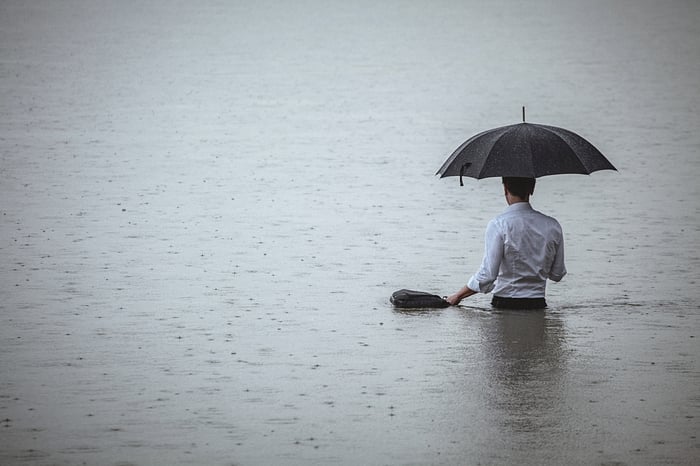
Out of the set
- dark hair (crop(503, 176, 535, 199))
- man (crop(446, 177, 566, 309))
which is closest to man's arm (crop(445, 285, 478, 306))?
man (crop(446, 177, 566, 309))

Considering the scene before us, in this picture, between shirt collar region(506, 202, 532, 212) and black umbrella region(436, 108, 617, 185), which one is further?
shirt collar region(506, 202, 532, 212)

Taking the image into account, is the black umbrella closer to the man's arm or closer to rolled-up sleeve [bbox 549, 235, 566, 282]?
rolled-up sleeve [bbox 549, 235, 566, 282]

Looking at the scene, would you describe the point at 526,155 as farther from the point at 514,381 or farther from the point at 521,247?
the point at 514,381

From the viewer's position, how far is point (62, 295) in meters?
8.33

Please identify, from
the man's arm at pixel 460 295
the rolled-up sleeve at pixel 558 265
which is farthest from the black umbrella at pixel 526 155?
the man's arm at pixel 460 295

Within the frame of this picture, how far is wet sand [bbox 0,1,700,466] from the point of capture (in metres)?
5.60

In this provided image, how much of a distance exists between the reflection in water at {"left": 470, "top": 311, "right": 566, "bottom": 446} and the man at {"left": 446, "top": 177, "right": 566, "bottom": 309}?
20 cm

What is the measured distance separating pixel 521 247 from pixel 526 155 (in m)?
0.56

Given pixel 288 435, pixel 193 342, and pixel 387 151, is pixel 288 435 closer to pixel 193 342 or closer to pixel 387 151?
pixel 193 342

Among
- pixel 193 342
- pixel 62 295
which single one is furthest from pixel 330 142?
pixel 193 342

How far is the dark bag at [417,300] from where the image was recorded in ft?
26.4

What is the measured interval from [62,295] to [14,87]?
12.3m

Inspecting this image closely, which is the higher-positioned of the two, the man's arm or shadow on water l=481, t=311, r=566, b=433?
the man's arm

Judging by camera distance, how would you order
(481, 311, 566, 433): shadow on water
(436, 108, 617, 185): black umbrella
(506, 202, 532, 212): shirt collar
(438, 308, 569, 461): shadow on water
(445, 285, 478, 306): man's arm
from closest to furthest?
1. (438, 308, 569, 461): shadow on water
2. (481, 311, 566, 433): shadow on water
3. (436, 108, 617, 185): black umbrella
4. (506, 202, 532, 212): shirt collar
5. (445, 285, 478, 306): man's arm
